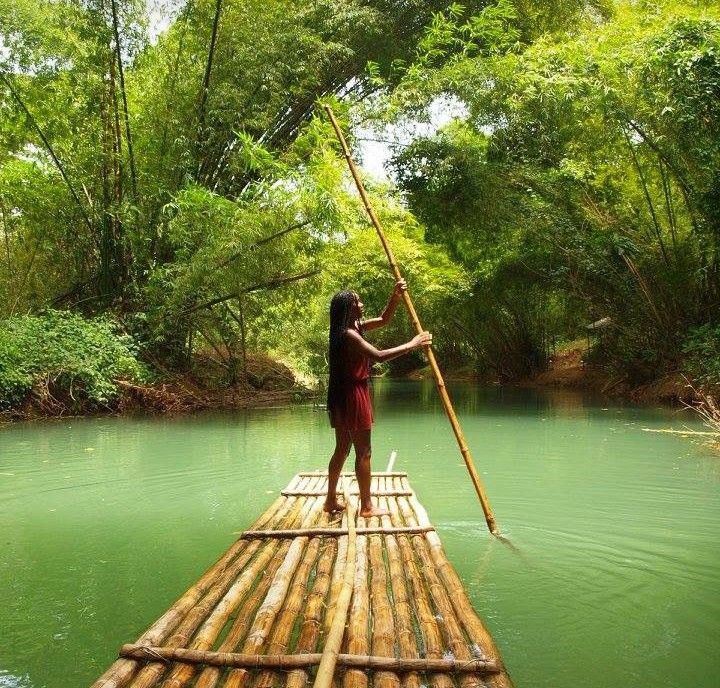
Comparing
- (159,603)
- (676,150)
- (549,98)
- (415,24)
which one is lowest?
(159,603)

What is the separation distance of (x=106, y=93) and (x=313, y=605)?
29.4 ft

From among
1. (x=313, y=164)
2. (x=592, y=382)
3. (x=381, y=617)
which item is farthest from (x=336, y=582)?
(x=592, y=382)

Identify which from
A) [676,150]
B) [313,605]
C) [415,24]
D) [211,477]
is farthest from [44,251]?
[313,605]

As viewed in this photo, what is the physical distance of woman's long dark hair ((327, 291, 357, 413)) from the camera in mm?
3598

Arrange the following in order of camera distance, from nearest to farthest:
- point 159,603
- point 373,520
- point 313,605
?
1. point 313,605
2. point 159,603
3. point 373,520

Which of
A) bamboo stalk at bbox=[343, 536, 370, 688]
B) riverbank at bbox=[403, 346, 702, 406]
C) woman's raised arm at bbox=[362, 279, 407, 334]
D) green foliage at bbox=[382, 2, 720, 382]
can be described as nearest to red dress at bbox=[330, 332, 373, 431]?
woman's raised arm at bbox=[362, 279, 407, 334]

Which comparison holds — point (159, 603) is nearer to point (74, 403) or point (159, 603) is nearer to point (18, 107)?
point (74, 403)

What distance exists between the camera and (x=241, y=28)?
9633 mm

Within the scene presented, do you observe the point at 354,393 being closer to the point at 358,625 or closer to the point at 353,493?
the point at 353,493

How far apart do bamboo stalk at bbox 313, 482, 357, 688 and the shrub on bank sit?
7226mm

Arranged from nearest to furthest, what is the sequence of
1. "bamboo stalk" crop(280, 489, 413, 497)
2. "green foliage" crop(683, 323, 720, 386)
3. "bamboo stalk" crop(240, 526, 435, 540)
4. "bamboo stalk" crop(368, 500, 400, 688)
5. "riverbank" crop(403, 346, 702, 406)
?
"bamboo stalk" crop(368, 500, 400, 688), "bamboo stalk" crop(240, 526, 435, 540), "bamboo stalk" crop(280, 489, 413, 497), "green foliage" crop(683, 323, 720, 386), "riverbank" crop(403, 346, 702, 406)

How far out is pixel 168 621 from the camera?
7.33 feet

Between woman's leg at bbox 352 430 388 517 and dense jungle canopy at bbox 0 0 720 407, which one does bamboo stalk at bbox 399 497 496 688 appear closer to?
woman's leg at bbox 352 430 388 517

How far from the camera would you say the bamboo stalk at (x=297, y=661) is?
1946 mm
